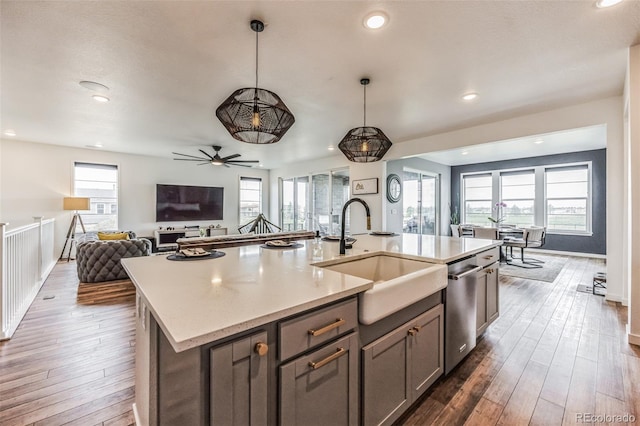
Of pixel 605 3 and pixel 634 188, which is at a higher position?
pixel 605 3

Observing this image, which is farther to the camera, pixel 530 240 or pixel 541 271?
pixel 530 240

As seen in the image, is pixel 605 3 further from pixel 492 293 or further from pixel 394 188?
pixel 394 188

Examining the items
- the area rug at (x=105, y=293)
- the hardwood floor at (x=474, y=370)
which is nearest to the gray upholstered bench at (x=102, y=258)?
the area rug at (x=105, y=293)

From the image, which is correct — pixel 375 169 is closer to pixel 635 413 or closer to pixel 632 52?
pixel 632 52

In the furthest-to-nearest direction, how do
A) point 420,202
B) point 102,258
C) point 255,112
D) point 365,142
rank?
point 420,202
point 102,258
point 365,142
point 255,112

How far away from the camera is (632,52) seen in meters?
2.31

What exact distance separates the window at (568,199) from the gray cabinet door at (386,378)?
306 inches

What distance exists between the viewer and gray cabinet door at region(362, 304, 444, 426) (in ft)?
4.12

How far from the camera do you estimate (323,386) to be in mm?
1056

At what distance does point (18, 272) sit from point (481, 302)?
186 inches

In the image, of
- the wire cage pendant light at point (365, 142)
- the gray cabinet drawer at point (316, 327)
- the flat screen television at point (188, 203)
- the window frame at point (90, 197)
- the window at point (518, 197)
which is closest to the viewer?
the gray cabinet drawer at point (316, 327)

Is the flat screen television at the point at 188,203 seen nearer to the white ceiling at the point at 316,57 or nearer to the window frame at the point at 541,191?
the white ceiling at the point at 316,57

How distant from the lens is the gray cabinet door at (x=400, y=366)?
1.25 metres

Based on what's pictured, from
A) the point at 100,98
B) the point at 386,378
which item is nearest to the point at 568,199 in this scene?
the point at 386,378
